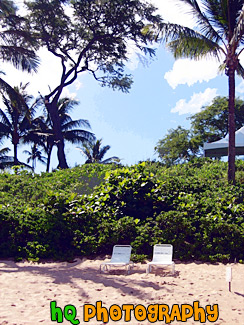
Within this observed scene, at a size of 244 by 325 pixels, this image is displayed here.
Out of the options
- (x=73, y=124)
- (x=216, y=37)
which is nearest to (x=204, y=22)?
(x=216, y=37)

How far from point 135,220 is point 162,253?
69.0 inches

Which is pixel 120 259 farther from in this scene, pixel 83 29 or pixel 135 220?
pixel 83 29

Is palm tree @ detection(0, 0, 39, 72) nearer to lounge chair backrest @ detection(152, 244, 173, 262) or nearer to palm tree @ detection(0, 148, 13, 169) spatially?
lounge chair backrest @ detection(152, 244, 173, 262)

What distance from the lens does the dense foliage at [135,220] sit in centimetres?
869

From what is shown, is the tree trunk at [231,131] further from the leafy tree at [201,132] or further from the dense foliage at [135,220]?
the leafy tree at [201,132]

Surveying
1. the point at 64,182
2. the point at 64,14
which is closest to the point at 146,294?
the point at 64,182

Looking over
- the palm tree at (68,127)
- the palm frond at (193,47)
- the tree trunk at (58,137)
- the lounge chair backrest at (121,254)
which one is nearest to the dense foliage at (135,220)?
the lounge chair backrest at (121,254)

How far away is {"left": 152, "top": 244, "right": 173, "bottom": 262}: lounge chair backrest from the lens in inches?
301

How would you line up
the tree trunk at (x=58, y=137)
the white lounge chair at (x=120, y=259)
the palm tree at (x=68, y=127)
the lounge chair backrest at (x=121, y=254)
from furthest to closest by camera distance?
the palm tree at (x=68, y=127)
the tree trunk at (x=58, y=137)
the lounge chair backrest at (x=121, y=254)
the white lounge chair at (x=120, y=259)

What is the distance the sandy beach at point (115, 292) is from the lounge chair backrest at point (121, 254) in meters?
0.21

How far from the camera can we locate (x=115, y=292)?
6105mm

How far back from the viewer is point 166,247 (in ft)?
26.1

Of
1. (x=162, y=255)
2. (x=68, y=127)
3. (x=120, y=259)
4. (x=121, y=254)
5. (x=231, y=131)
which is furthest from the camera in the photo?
(x=68, y=127)

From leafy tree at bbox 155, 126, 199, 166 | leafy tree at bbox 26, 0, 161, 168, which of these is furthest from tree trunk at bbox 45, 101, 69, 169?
leafy tree at bbox 155, 126, 199, 166
